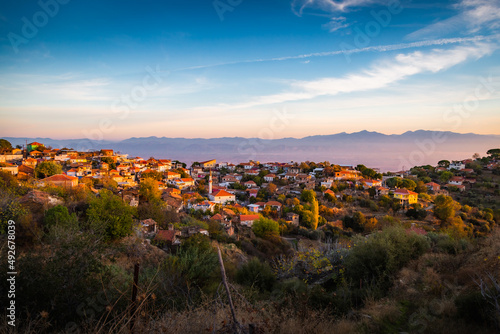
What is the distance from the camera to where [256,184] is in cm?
4762

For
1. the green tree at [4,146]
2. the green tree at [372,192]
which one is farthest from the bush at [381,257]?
the green tree at [4,146]

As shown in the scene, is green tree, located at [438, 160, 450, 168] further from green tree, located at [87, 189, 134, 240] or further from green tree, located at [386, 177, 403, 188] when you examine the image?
green tree, located at [87, 189, 134, 240]

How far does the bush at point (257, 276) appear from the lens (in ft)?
22.2

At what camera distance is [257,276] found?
6.79 m

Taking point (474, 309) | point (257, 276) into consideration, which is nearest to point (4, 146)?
point (257, 276)

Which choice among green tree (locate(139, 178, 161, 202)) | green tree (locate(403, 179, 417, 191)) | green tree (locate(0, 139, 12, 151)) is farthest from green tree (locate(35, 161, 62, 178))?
green tree (locate(403, 179, 417, 191))

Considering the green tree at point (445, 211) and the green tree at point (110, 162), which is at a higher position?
the green tree at point (110, 162)

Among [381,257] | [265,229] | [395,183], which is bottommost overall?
[265,229]

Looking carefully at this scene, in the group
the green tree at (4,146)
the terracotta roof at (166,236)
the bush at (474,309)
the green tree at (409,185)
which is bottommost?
the green tree at (409,185)

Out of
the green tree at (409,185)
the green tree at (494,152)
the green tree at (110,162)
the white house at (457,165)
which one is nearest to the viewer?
the green tree at (409,185)

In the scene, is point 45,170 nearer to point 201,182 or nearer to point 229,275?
point 201,182

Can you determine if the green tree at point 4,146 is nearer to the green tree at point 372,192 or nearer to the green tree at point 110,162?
the green tree at point 110,162

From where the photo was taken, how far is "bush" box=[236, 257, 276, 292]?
676 centimetres

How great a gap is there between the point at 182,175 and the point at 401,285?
45.5 m
